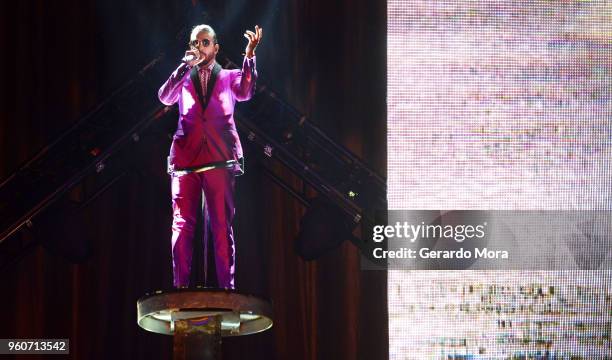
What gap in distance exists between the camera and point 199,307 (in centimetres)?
419

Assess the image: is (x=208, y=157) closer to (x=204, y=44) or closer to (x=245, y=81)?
(x=245, y=81)

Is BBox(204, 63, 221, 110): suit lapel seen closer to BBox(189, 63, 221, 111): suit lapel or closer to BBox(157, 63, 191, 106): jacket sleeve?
BBox(189, 63, 221, 111): suit lapel

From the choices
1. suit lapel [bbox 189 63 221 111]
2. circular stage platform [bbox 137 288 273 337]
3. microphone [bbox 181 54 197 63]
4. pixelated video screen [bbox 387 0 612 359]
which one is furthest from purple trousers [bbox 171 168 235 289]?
pixelated video screen [bbox 387 0 612 359]

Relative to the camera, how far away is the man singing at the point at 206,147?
4.61 metres

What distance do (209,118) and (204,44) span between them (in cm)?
31

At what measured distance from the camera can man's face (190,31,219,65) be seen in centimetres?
470

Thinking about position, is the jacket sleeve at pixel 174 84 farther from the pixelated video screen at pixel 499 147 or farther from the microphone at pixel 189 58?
the pixelated video screen at pixel 499 147

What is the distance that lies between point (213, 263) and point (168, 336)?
0.39 meters

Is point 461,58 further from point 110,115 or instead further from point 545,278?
point 110,115

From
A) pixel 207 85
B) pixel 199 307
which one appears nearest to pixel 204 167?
pixel 207 85

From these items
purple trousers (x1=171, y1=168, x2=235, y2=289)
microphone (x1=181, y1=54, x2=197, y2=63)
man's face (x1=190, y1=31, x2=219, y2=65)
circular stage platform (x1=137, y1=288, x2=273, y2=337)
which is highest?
man's face (x1=190, y1=31, x2=219, y2=65)

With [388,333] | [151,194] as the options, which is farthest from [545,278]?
[151,194]

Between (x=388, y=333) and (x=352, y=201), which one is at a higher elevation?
(x=352, y=201)

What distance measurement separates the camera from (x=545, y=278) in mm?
5055
